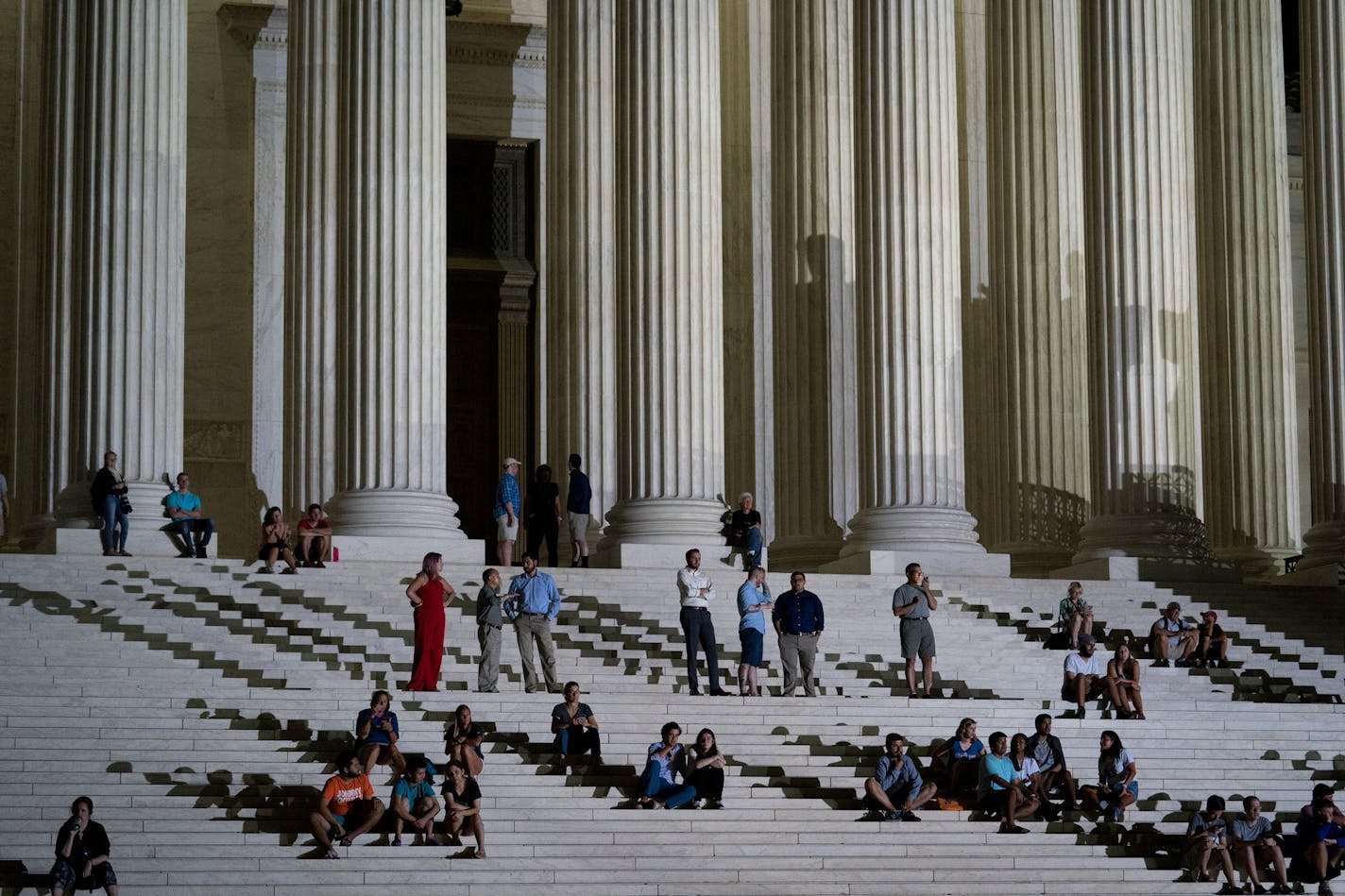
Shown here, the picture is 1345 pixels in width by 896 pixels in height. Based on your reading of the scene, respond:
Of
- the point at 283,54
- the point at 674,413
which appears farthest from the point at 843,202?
the point at 283,54

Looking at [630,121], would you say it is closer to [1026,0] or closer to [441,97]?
[441,97]

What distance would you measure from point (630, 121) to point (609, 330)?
17.0 ft

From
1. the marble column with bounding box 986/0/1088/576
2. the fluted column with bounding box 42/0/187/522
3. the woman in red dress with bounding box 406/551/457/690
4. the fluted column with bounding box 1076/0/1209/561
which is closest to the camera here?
the woman in red dress with bounding box 406/551/457/690

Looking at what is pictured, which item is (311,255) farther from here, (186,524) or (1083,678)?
(1083,678)

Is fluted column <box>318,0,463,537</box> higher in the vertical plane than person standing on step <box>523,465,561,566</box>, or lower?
higher

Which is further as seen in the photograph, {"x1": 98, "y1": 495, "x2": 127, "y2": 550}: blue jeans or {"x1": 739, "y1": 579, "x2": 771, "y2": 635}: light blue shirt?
{"x1": 98, "y1": 495, "x2": 127, "y2": 550}: blue jeans

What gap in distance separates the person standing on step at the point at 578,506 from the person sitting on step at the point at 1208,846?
18868mm

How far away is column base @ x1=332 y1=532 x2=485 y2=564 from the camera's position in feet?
150

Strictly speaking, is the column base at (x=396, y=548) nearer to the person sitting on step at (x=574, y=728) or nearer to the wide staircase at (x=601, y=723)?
the wide staircase at (x=601, y=723)

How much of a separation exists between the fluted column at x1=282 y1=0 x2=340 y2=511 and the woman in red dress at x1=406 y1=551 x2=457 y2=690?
12.0 meters

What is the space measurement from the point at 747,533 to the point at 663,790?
51.5ft

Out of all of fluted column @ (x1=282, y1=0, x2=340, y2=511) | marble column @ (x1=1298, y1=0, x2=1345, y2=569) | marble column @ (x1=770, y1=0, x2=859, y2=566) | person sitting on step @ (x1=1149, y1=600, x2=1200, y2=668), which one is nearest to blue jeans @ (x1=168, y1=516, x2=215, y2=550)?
fluted column @ (x1=282, y1=0, x2=340, y2=511)

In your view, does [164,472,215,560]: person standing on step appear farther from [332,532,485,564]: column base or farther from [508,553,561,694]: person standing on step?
[508,553,561,694]: person standing on step

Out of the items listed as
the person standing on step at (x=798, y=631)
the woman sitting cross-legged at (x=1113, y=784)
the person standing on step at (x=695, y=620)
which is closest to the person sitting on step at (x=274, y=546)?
the person standing on step at (x=695, y=620)
